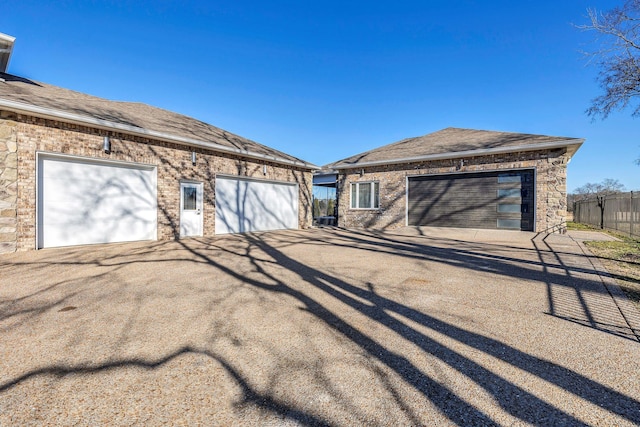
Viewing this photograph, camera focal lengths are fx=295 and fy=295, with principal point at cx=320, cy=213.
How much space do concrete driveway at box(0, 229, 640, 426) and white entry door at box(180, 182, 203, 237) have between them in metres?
4.19

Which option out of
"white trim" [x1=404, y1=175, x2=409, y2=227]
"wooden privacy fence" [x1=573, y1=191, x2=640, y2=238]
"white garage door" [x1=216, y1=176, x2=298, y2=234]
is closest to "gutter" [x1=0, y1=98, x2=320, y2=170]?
"white garage door" [x1=216, y1=176, x2=298, y2=234]

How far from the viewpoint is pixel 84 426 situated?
160cm

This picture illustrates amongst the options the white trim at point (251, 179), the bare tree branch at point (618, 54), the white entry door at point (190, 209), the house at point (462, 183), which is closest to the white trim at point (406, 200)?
the house at point (462, 183)

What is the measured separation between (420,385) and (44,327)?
349cm

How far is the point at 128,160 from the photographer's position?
26.5 feet

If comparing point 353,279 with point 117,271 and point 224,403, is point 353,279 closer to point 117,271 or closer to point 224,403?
point 224,403

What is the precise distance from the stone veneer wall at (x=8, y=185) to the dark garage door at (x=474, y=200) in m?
12.4

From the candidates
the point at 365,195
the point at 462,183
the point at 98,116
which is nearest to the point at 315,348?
the point at 98,116

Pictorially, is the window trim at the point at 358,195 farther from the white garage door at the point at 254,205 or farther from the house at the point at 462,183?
the white garage door at the point at 254,205

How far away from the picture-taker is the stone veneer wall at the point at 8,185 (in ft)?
20.4

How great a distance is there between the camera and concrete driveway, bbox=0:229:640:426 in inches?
68.7

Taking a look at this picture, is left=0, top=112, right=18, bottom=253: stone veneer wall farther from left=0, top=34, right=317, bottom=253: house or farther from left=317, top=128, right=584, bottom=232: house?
left=317, top=128, right=584, bottom=232: house

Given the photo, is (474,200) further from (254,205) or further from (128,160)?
(128,160)

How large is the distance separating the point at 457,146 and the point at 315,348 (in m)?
11.9
